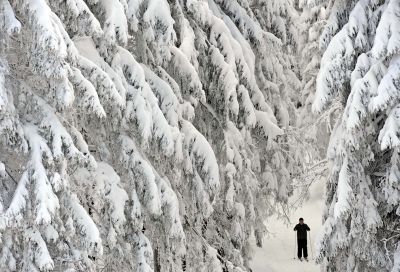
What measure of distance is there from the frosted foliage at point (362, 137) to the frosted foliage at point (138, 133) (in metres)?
0.57

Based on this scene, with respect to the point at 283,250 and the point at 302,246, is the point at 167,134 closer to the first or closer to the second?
the point at 302,246

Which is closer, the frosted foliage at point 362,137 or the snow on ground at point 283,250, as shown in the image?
the frosted foliage at point 362,137

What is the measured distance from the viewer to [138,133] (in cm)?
1000

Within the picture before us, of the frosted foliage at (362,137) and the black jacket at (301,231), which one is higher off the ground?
the black jacket at (301,231)

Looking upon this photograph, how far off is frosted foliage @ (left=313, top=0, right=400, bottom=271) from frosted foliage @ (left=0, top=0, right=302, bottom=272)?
0.57m

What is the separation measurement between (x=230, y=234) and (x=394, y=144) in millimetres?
5178

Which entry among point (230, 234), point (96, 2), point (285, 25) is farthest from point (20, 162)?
point (285, 25)

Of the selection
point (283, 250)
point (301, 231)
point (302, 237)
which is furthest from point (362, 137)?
point (283, 250)

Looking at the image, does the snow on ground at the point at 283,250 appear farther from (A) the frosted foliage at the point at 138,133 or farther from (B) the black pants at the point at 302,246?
(A) the frosted foliage at the point at 138,133

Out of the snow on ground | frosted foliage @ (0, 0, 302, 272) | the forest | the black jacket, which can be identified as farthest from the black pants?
the forest

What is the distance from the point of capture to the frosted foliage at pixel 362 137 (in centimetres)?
920

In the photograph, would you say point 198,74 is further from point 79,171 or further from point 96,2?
point 79,171

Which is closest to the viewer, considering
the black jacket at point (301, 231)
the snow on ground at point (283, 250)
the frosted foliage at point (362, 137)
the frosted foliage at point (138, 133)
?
the frosted foliage at point (138, 133)

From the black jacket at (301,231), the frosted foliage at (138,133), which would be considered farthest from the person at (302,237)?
the frosted foliage at (138,133)
